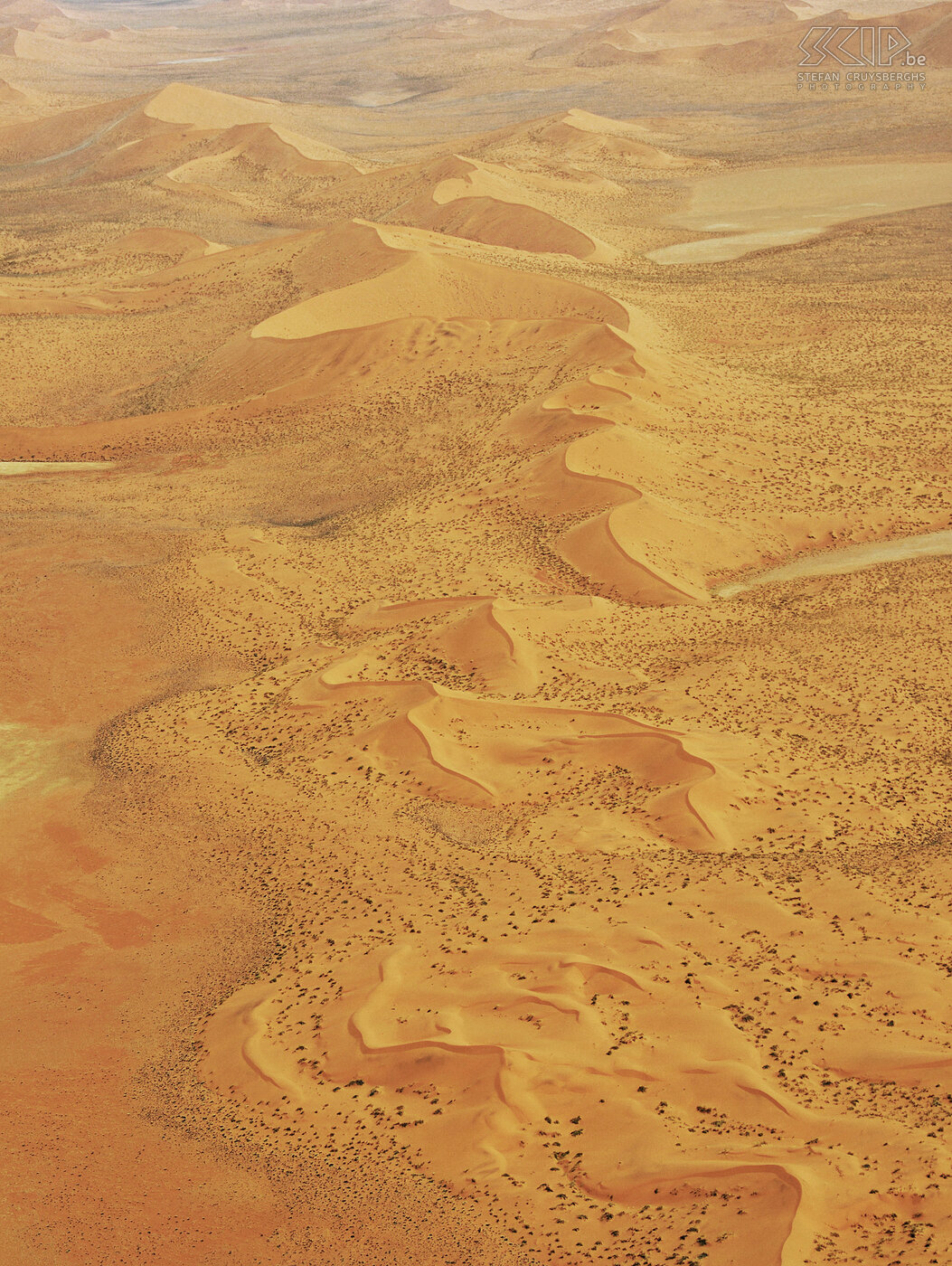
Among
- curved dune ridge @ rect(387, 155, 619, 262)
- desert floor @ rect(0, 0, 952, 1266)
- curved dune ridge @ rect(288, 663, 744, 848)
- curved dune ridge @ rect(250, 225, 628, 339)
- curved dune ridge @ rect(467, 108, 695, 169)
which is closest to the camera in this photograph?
desert floor @ rect(0, 0, 952, 1266)

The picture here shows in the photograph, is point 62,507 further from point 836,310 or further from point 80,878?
point 836,310

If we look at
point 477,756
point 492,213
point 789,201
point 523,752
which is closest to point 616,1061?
point 523,752

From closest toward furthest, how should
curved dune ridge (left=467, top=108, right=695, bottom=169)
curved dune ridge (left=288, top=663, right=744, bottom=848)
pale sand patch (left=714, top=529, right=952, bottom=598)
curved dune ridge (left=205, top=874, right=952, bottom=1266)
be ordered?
curved dune ridge (left=205, top=874, right=952, bottom=1266) < curved dune ridge (left=288, top=663, right=744, bottom=848) < pale sand patch (left=714, top=529, right=952, bottom=598) < curved dune ridge (left=467, top=108, right=695, bottom=169)

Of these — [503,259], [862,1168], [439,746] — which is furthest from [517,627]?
[503,259]

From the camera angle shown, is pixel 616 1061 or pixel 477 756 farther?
pixel 477 756

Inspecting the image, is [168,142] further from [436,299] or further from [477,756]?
[477,756]

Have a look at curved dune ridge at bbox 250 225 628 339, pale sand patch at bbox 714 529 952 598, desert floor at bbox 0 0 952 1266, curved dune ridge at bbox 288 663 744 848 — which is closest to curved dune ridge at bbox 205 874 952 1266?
desert floor at bbox 0 0 952 1266

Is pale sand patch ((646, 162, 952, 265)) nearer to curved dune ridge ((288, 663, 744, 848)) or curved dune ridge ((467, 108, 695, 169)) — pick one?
curved dune ridge ((467, 108, 695, 169))

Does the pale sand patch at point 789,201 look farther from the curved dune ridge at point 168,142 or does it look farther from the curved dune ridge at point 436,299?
the curved dune ridge at point 168,142
